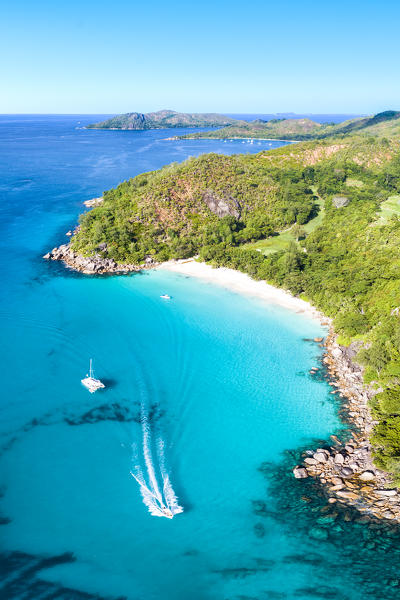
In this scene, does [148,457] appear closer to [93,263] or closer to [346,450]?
[346,450]

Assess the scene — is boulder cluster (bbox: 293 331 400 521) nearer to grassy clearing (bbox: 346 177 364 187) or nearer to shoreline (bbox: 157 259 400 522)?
shoreline (bbox: 157 259 400 522)

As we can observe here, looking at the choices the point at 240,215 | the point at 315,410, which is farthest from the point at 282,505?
the point at 240,215

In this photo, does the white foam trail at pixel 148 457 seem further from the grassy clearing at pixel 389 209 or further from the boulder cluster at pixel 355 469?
the grassy clearing at pixel 389 209

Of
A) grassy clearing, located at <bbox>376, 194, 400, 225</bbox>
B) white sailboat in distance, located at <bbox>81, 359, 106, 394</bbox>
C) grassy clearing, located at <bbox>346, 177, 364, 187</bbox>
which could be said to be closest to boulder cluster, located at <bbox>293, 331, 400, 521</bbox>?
white sailboat in distance, located at <bbox>81, 359, 106, 394</bbox>

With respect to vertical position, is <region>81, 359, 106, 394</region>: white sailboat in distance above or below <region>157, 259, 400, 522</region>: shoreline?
above

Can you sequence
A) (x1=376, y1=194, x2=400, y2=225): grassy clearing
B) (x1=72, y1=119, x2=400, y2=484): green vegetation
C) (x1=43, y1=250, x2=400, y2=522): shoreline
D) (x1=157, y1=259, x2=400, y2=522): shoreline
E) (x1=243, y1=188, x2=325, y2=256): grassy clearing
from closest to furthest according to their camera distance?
1. (x1=157, y1=259, x2=400, y2=522): shoreline
2. (x1=43, y1=250, x2=400, y2=522): shoreline
3. (x1=72, y1=119, x2=400, y2=484): green vegetation
4. (x1=243, y1=188, x2=325, y2=256): grassy clearing
5. (x1=376, y1=194, x2=400, y2=225): grassy clearing

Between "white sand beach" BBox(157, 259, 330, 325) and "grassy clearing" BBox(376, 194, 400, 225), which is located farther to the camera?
"grassy clearing" BBox(376, 194, 400, 225)

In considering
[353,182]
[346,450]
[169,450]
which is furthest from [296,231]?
[169,450]

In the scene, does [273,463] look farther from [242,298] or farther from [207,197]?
[207,197]
